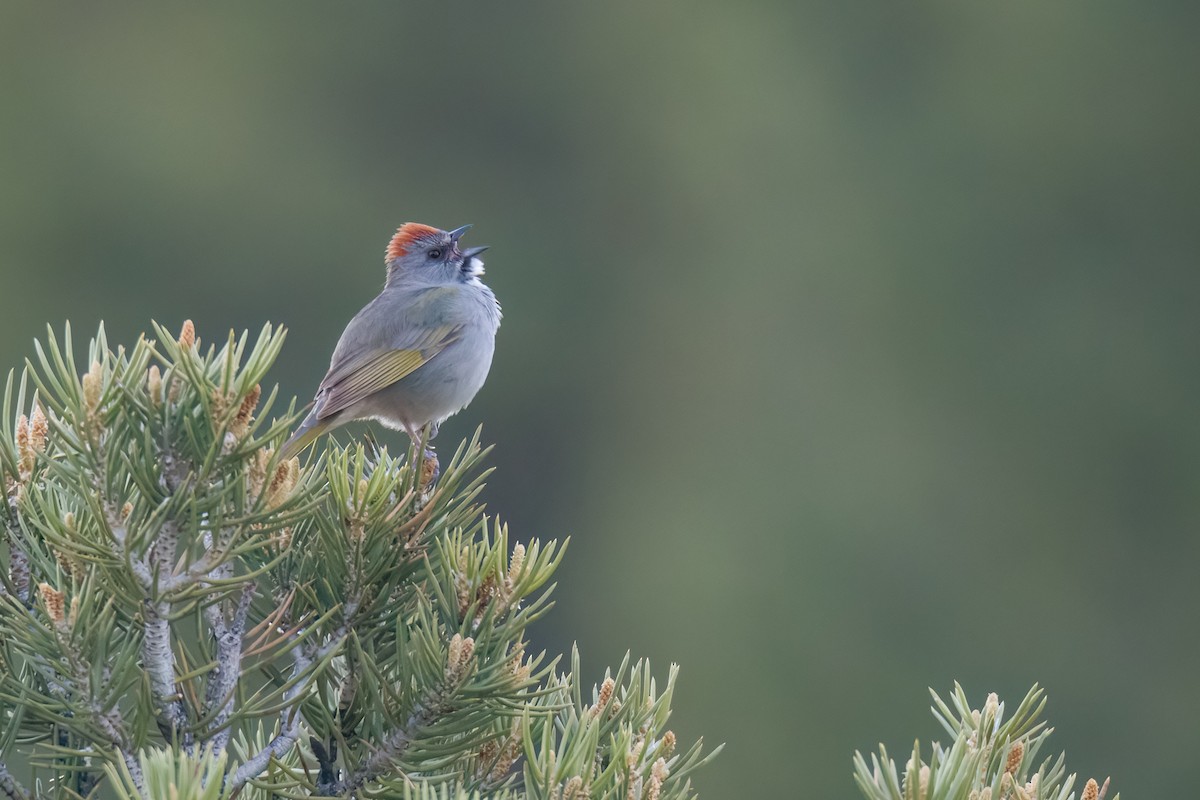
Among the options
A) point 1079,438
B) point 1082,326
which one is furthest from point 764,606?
point 1082,326

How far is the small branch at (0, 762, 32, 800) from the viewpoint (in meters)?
1.45

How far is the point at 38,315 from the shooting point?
17922 mm

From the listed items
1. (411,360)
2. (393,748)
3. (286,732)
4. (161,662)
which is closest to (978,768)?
(393,748)

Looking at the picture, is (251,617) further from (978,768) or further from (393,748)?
(978,768)

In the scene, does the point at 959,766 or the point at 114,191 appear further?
the point at 114,191

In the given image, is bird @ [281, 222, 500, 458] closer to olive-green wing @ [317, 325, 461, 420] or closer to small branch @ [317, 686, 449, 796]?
olive-green wing @ [317, 325, 461, 420]

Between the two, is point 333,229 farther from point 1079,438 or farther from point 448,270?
point 448,270

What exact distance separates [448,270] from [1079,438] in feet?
46.5

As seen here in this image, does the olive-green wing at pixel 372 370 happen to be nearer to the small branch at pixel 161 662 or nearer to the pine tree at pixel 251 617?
the pine tree at pixel 251 617

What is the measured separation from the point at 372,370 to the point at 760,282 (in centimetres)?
1707

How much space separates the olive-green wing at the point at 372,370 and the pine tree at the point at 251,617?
1.96 meters

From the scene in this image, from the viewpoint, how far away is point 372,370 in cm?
404

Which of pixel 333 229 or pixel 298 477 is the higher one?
pixel 298 477

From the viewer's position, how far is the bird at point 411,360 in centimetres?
385
